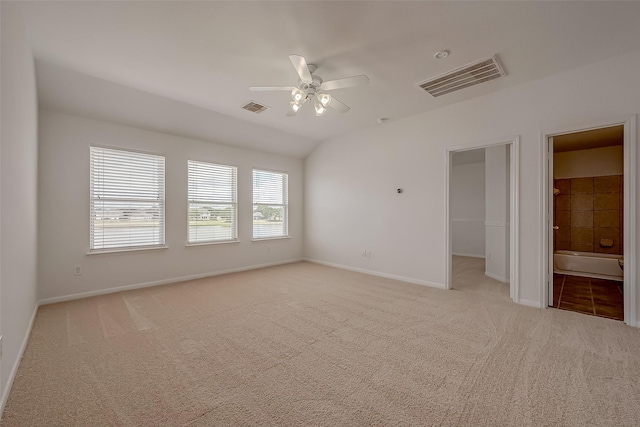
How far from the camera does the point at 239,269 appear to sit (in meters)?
5.64

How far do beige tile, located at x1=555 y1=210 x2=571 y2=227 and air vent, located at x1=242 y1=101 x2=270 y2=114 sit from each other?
6.78m

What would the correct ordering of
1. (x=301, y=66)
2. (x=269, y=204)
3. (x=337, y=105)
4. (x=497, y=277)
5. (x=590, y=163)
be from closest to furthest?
(x=301, y=66), (x=337, y=105), (x=497, y=277), (x=590, y=163), (x=269, y=204)

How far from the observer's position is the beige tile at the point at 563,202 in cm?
601

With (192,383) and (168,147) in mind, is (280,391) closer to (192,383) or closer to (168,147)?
(192,383)

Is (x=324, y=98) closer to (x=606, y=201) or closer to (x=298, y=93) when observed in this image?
(x=298, y=93)

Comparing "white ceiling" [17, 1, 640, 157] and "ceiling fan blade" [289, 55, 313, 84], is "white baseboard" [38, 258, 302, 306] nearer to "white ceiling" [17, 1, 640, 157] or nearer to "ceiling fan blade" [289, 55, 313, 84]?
"white ceiling" [17, 1, 640, 157]

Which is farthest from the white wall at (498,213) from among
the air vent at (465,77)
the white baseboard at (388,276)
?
the air vent at (465,77)

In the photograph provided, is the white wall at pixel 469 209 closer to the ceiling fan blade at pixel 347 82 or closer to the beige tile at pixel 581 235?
the beige tile at pixel 581 235

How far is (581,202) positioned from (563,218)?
0.46 m

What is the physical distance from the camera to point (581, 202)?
19.1 feet

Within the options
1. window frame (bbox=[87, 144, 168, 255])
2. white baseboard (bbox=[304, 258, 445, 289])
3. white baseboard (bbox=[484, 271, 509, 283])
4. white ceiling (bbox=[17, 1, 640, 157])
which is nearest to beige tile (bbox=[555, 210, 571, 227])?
white baseboard (bbox=[484, 271, 509, 283])

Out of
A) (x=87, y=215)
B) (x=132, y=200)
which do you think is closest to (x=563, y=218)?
(x=132, y=200)

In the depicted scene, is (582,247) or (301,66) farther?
(582,247)

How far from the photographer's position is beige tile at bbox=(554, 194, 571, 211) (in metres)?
6.01
